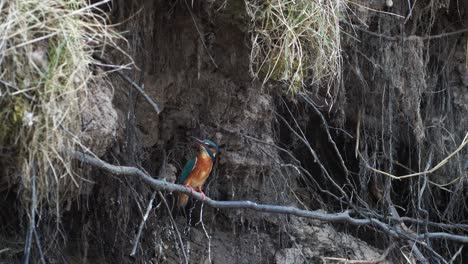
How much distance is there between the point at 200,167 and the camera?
171 inches

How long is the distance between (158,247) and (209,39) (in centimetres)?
106

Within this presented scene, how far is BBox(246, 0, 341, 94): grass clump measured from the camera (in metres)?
3.89

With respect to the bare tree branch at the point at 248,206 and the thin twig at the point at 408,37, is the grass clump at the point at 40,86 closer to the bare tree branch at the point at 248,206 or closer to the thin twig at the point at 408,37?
the bare tree branch at the point at 248,206

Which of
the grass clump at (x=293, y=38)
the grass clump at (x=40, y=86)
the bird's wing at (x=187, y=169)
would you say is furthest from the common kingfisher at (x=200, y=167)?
the grass clump at (x=40, y=86)

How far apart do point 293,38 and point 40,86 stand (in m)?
1.39

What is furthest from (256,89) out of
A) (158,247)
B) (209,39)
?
(158,247)

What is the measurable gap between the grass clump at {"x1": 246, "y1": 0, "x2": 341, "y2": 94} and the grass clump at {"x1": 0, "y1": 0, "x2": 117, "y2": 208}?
1.13 meters

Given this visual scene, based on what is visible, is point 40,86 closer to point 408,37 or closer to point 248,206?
point 248,206

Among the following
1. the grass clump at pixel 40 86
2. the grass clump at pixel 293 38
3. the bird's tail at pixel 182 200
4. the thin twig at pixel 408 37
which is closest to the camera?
the grass clump at pixel 40 86

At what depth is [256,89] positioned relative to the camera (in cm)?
437

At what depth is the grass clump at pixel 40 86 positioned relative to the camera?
9.40ft

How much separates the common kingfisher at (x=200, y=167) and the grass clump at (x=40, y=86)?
4.38 feet

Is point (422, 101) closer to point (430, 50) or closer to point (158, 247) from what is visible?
point (430, 50)

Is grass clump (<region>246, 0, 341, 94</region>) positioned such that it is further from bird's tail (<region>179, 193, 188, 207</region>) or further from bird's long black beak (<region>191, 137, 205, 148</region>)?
bird's tail (<region>179, 193, 188, 207</region>)
